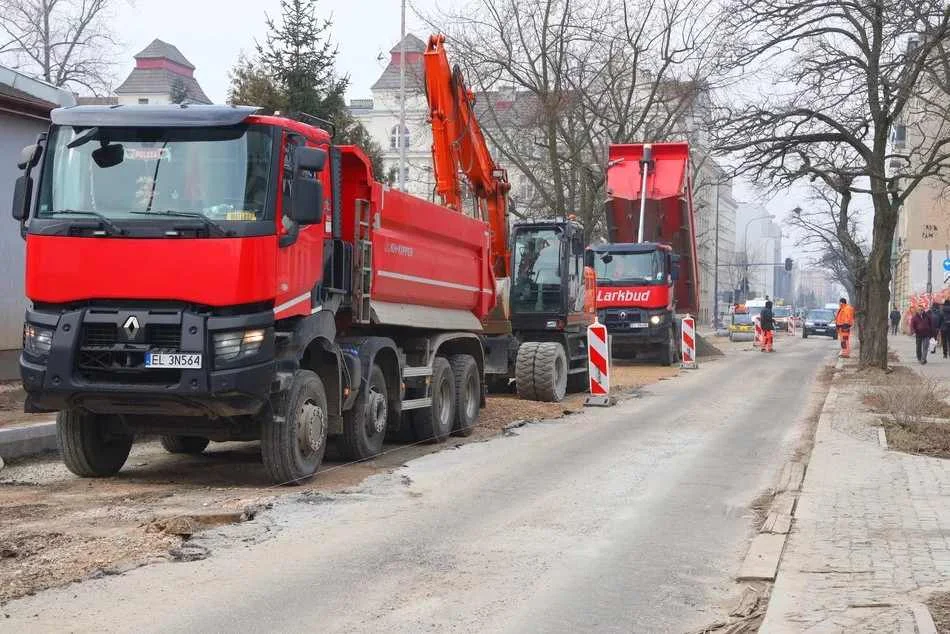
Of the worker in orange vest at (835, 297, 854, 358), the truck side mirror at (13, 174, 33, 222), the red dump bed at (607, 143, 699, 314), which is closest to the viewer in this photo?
the truck side mirror at (13, 174, 33, 222)

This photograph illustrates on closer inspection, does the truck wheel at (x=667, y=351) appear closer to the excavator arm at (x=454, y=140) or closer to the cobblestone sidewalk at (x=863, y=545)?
the excavator arm at (x=454, y=140)

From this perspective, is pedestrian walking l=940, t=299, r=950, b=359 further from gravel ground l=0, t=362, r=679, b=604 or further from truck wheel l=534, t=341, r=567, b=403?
gravel ground l=0, t=362, r=679, b=604

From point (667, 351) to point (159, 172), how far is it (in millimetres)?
22152

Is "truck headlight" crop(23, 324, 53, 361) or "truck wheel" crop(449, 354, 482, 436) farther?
"truck wheel" crop(449, 354, 482, 436)

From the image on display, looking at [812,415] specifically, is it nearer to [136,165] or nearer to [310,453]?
[310,453]

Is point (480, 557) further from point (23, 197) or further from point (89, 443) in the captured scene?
point (23, 197)

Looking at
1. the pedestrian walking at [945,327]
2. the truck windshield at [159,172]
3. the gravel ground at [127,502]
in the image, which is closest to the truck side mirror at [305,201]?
the truck windshield at [159,172]

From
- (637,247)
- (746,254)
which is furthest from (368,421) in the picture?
(746,254)

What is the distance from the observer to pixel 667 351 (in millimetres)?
30406

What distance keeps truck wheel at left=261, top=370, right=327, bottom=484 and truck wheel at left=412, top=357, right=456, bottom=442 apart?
3092 mm

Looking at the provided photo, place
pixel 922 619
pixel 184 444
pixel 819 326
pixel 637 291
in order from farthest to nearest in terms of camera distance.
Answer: pixel 819 326 < pixel 637 291 < pixel 184 444 < pixel 922 619

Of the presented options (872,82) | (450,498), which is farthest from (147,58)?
(450,498)

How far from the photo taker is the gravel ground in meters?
7.10

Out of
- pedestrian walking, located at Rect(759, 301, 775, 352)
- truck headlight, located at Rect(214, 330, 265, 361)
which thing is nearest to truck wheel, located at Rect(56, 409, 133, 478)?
truck headlight, located at Rect(214, 330, 265, 361)
